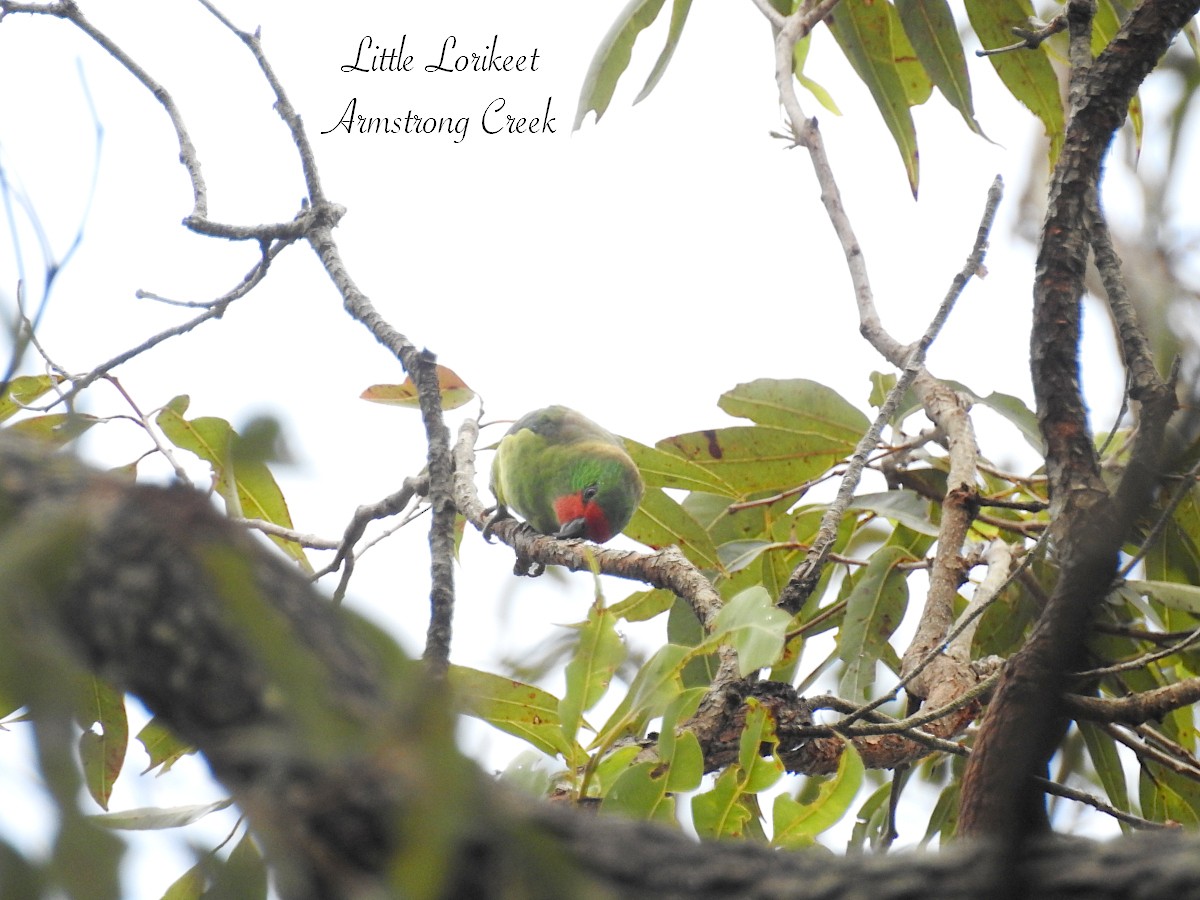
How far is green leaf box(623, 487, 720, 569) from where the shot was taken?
3.15 meters

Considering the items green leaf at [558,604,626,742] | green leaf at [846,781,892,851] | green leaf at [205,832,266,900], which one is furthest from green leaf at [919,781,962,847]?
green leaf at [205,832,266,900]

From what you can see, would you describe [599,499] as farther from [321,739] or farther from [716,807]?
[321,739]

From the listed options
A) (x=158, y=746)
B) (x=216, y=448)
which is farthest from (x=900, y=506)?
(x=158, y=746)

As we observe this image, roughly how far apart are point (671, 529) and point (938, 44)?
1679 millimetres

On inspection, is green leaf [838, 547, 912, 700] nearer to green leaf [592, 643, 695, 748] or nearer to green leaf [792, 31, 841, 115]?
green leaf [592, 643, 695, 748]

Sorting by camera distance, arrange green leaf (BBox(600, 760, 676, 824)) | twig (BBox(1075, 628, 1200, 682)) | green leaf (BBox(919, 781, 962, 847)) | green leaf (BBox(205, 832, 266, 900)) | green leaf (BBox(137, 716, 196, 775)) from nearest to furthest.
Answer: green leaf (BBox(205, 832, 266, 900)) < twig (BBox(1075, 628, 1200, 682)) < green leaf (BBox(600, 760, 676, 824)) < green leaf (BBox(137, 716, 196, 775)) < green leaf (BBox(919, 781, 962, 847))

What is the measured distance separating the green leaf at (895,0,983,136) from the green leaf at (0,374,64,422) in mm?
2695

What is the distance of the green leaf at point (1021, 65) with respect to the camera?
317 cm

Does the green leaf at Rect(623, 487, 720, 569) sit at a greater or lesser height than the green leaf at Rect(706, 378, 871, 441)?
lesser

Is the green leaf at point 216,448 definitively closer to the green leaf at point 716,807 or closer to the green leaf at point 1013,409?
the green leaf at point 716,807

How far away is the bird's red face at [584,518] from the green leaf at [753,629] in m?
2.62

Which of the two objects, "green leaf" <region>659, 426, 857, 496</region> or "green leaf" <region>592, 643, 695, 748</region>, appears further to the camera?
"green leaf" <region>659, 426, 857, 496</region>

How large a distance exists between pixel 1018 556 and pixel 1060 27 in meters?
1.34

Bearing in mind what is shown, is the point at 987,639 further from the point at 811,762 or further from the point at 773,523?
the point at 811,762
